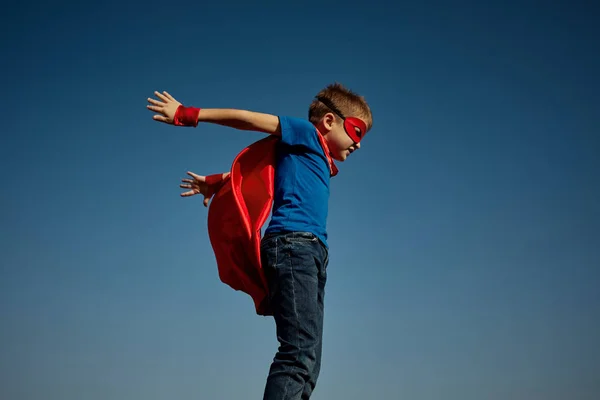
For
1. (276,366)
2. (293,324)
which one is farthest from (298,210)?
(276,366)

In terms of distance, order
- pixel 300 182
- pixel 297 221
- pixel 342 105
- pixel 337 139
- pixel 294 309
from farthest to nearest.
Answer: pixel 342 105 → pixel 337 139 → pixel 300 182 → pixel 297 221 → pixel 294 309

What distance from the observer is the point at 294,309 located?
9.57 feet

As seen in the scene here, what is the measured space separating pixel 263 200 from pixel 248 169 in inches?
10.6

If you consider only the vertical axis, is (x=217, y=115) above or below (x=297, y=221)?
above

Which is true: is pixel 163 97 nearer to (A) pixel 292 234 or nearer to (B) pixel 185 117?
(B) pixel 185 117

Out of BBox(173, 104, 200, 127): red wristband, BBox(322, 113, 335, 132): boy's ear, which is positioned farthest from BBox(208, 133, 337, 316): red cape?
BBox(173, 104, 200, 127): red wristband

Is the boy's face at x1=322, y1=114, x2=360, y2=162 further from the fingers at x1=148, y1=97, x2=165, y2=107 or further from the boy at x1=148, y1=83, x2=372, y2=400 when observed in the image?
the fingers at x1=148, y1=97, x2=165, y2=107

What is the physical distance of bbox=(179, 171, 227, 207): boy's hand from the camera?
400 centimetres

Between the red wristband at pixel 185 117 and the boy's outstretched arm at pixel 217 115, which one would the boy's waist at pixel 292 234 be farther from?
the red wristband at pixel 185 117

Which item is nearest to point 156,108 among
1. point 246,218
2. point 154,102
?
point 154,102

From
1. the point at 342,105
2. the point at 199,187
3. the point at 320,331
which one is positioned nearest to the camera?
the point at 320,331

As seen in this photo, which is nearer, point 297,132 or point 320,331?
point 320,331

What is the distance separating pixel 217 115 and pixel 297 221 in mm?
810

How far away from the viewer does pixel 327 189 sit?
351cm
